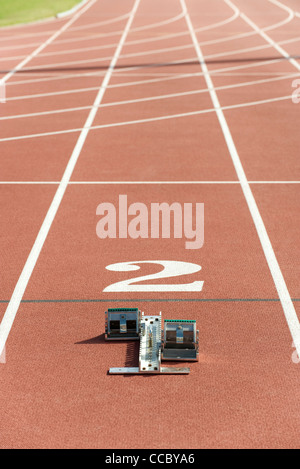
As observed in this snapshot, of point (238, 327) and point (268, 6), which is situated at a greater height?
point (268, 6)

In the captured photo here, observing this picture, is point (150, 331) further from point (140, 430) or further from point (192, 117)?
point (192, 117)

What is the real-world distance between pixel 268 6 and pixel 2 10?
13.6 m

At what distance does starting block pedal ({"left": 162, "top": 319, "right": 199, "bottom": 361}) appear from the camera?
5.51m

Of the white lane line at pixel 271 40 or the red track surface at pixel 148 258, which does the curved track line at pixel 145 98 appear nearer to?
the red track surface at pixel 148 258

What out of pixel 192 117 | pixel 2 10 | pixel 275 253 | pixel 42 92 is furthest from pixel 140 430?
pixel 2 10

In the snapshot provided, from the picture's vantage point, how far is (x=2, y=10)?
31.2 metres

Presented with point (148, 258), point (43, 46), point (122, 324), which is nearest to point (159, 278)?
point (148, 258)
